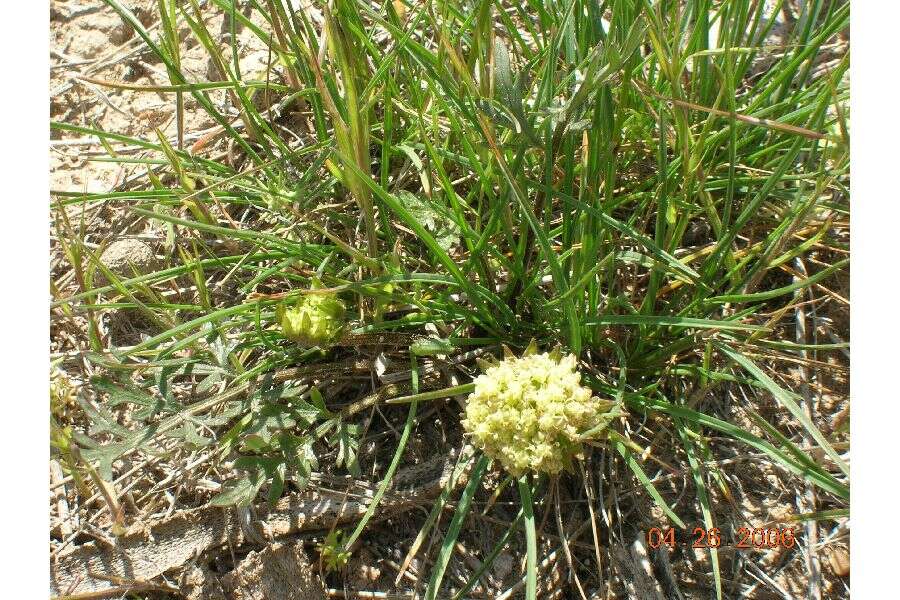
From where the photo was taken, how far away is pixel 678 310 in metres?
1.75

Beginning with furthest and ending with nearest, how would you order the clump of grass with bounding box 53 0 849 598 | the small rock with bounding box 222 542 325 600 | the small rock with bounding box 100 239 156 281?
1. the small rock with bounding box 100 239 156 281
2. the small rock with bounding box 222 542 325 600
3. the clump of grass with bounding box 53 0 849 598

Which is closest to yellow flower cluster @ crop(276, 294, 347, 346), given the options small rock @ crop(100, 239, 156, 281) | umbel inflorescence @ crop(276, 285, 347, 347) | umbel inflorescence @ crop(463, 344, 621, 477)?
umbel inflorescence @ crop(276, 285, 347, 347)

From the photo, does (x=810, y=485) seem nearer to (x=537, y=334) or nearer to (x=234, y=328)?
(x=537, y=334)

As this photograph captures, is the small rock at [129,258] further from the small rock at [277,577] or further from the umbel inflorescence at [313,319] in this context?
the small rock at [277,577]

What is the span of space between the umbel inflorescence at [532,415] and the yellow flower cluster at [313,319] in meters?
0.37

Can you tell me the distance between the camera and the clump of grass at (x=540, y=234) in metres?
1.44

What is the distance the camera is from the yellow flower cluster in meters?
1.46

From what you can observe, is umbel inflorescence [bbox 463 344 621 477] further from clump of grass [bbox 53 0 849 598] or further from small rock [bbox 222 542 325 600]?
small rock [bbox 222 542 325 600]

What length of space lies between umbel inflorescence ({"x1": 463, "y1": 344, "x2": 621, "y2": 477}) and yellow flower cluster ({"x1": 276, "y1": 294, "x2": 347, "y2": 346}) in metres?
0.37

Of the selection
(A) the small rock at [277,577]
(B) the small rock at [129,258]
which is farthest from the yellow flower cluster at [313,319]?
(B) the small rock at [129,258]

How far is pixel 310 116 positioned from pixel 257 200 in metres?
0.36

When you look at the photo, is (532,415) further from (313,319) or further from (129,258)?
(129,258)

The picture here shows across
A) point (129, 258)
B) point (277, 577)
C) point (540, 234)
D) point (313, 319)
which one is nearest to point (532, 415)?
point (540, 234)

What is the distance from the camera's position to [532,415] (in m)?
1.31
